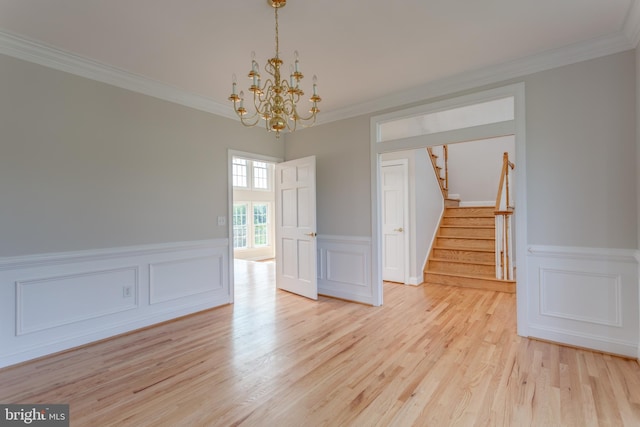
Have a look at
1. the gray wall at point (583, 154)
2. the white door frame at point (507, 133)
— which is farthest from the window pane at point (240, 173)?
the gray wall at point (583, 154)

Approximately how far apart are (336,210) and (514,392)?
2.89m

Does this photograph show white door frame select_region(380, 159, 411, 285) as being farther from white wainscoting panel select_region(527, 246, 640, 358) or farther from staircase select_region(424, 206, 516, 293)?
white wainscoting panel select_region(527, 246, 640, 358)

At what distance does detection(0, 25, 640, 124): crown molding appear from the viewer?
100 inches

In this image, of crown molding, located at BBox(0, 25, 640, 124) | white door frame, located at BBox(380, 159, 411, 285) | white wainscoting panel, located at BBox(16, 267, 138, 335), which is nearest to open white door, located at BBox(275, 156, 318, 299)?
crown molding, located at BBox(0, 25, 640, 124)

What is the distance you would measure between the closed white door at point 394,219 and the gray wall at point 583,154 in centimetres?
237

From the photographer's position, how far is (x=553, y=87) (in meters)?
2.88

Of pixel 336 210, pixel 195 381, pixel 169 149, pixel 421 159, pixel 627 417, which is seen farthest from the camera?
pixel 421 159

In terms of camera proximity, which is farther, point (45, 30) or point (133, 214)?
point (133, 214)

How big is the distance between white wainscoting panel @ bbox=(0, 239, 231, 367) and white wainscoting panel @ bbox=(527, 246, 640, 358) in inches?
142

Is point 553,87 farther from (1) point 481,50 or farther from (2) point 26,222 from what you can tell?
(2) point 26,222

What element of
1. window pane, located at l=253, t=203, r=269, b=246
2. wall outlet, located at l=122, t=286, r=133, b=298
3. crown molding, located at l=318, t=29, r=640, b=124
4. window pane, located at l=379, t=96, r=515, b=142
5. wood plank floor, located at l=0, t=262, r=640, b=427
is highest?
crown molding, located at l=318, t=29, r=640, b=124

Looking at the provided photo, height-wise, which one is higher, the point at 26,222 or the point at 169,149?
the point at 169,149

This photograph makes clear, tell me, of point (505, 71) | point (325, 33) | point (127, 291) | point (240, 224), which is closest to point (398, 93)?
point (505, 71)

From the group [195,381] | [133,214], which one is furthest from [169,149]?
[195,381]
